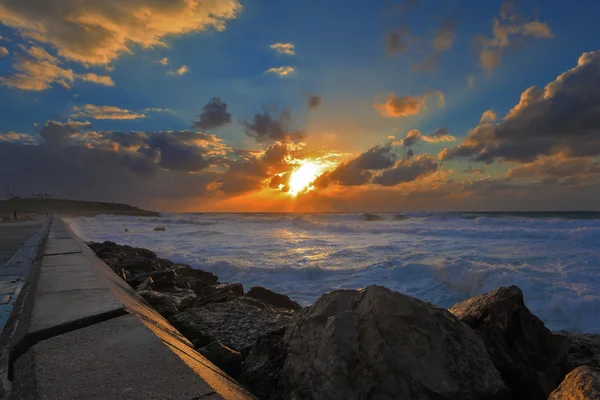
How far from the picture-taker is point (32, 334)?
6.77 ft

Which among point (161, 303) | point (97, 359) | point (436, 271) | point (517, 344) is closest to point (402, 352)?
point (517, 344)

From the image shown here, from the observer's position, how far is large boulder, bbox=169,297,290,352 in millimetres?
3144

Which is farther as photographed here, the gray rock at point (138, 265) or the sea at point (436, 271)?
the gray rock at point (138, 265)

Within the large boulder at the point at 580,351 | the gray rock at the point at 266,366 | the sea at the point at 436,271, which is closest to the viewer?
the gray rock at the point at 266,366

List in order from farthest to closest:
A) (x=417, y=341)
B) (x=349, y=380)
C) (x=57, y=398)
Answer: (x=417, y=341)
(x=349, y=380)
(x=57, y=398)

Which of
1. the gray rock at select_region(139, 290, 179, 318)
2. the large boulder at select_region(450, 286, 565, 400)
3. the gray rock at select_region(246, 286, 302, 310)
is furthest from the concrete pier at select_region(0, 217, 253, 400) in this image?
the gray rock at select_region(246, 286, 302, 310)

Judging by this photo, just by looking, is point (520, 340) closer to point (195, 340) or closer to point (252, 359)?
point (252, 359)

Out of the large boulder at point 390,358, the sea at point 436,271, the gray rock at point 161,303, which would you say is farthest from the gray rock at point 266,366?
the sea at point 436,271

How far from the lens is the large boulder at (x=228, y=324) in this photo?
3144mm

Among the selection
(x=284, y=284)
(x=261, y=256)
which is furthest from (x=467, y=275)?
(x=261, y=256)

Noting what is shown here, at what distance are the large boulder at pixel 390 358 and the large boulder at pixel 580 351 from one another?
1026 mm

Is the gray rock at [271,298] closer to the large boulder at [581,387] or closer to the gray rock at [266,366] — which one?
the gray rock at [266,366]

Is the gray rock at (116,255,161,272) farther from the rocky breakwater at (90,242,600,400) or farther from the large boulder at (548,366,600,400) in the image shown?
the large boulder at (548,366,600,400)

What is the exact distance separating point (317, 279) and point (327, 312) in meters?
7.86
